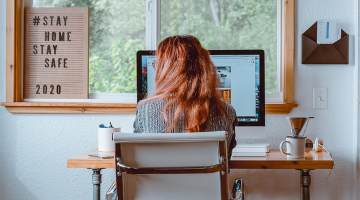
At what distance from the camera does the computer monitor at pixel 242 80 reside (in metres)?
1.48

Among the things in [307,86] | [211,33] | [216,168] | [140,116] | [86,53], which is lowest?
[216,168]

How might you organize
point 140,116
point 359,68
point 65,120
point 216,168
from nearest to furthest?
point 216,168 → point 140,116 → point 359,68 → point 65,120

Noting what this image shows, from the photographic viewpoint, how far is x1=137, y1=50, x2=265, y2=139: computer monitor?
1480 millimetres

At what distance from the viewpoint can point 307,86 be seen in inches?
68.4

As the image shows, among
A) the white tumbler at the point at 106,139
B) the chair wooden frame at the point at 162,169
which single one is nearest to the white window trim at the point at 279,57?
the white tumbler at the point at 106,139

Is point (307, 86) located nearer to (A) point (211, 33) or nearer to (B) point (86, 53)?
(A) point (211, 33)

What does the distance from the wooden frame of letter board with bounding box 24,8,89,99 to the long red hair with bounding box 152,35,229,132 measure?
35.2 inches

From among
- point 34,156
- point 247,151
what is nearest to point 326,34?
point 247,151

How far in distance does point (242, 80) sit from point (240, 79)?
0.01 metres

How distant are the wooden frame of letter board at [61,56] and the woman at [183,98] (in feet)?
2.94

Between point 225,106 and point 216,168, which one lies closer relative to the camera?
point 216,168

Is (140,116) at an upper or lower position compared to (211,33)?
lower

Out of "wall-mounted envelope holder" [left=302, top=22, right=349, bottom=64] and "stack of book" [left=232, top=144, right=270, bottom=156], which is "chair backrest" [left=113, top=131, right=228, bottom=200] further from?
"wall-mounted envelope holder" [left=302, top=22, right=349, bottom=64]

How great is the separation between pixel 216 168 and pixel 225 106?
256 mm
